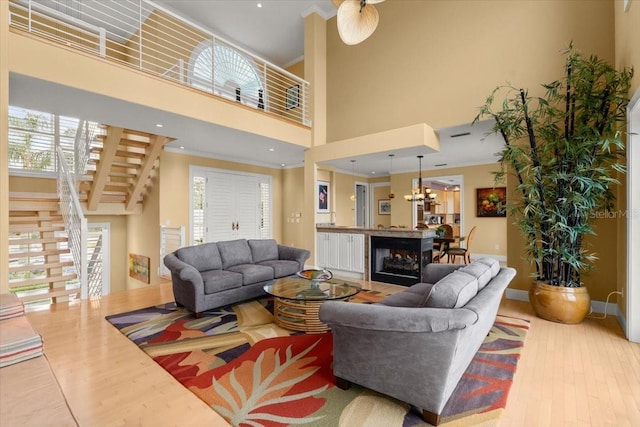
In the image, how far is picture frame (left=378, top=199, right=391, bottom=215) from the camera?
1041 centimetres

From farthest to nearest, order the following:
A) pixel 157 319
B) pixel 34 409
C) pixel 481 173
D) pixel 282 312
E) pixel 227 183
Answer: pixel 481 173 < pixel 227 183 < pixel 157 319 < pixel 282 312 < pixel 34 409

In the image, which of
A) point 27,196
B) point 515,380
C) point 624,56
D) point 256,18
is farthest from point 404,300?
point 256,18

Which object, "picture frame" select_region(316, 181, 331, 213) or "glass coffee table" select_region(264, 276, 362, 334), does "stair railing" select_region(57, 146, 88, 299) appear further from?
"picture frame" select_region(316, 181, 331, 213)

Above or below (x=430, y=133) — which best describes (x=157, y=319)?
below

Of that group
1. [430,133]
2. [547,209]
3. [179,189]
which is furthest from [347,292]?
[179,189]

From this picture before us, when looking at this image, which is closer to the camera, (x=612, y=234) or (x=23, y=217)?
(x=612, y=234)

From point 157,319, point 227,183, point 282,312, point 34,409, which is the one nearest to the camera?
point 34,409

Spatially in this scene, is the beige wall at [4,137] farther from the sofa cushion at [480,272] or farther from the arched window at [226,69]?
the sofa cushion at [480,272]

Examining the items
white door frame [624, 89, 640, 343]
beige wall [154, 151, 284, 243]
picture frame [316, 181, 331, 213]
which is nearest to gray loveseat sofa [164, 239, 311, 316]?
picture frame [316, 181, 331, 213]

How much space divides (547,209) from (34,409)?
15.1ft

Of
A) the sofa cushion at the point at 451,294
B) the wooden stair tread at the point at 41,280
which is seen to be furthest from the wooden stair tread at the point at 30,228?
the sofa cushion at the point at 451,294

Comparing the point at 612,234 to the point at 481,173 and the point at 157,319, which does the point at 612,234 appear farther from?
the point at 157,319

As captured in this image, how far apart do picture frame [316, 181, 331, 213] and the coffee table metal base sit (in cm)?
347

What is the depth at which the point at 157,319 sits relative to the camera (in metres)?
3.66
